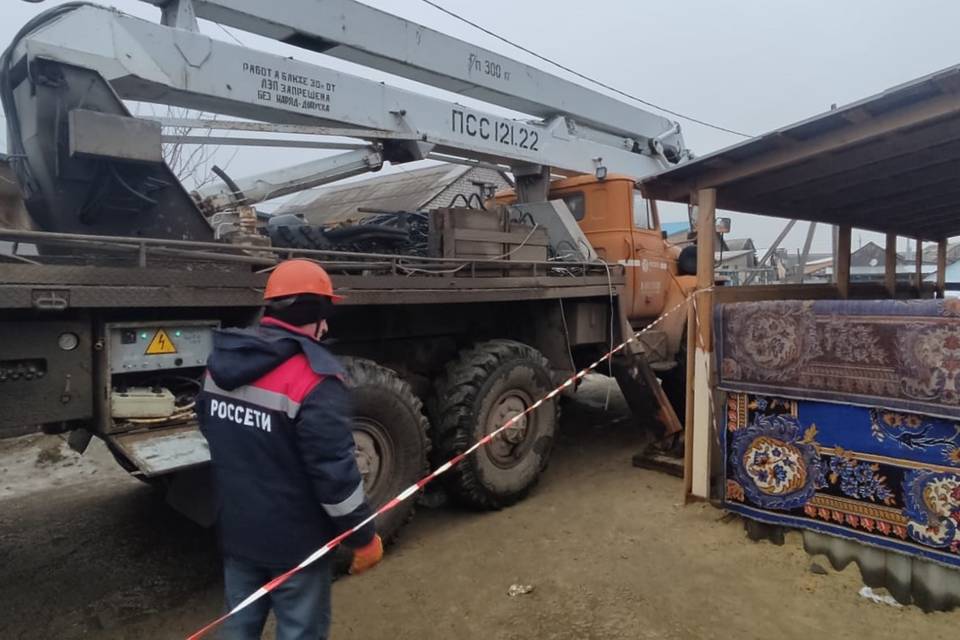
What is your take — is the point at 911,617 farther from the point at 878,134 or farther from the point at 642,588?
the point at 878,134

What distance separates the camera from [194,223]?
3.69 m

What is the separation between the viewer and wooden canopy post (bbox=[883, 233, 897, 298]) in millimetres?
7145

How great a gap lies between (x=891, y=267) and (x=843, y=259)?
4.04 feet

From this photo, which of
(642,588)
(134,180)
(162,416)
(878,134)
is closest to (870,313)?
(878,134)

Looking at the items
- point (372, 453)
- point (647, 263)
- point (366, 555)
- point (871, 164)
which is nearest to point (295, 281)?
point (366, 555)

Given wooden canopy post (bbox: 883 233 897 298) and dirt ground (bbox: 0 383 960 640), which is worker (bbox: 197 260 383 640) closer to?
dirt ground (bbox: 0 383 960 640)

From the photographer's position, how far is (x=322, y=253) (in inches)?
137

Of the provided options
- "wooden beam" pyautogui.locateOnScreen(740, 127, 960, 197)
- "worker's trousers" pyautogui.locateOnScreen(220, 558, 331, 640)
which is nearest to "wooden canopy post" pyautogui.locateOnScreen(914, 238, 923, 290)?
"wooden beam" pyautogui.locateOnScreen(740, 127, 960, 197)

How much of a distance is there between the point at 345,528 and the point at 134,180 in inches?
104

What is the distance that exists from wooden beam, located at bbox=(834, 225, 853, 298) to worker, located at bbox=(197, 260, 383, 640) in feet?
20.4

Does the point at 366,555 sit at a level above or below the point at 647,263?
below

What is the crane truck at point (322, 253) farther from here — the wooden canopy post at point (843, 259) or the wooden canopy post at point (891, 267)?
the wooden canopy post at point (891, 267)

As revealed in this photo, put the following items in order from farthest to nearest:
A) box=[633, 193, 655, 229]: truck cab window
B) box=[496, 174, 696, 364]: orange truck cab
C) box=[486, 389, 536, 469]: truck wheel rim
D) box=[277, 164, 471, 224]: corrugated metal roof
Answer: box=[277, 164, 471, 224]: corrugated metal roof < box=[633, 193, 655, 229]: truck cab window < box=[496, 174, 696, 364]: orange truck cab < box=[486, 389, 536, 469]: truck wheel rim

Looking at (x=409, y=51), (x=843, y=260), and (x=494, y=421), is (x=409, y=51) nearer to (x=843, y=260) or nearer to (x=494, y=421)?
(x=494, y=421)
